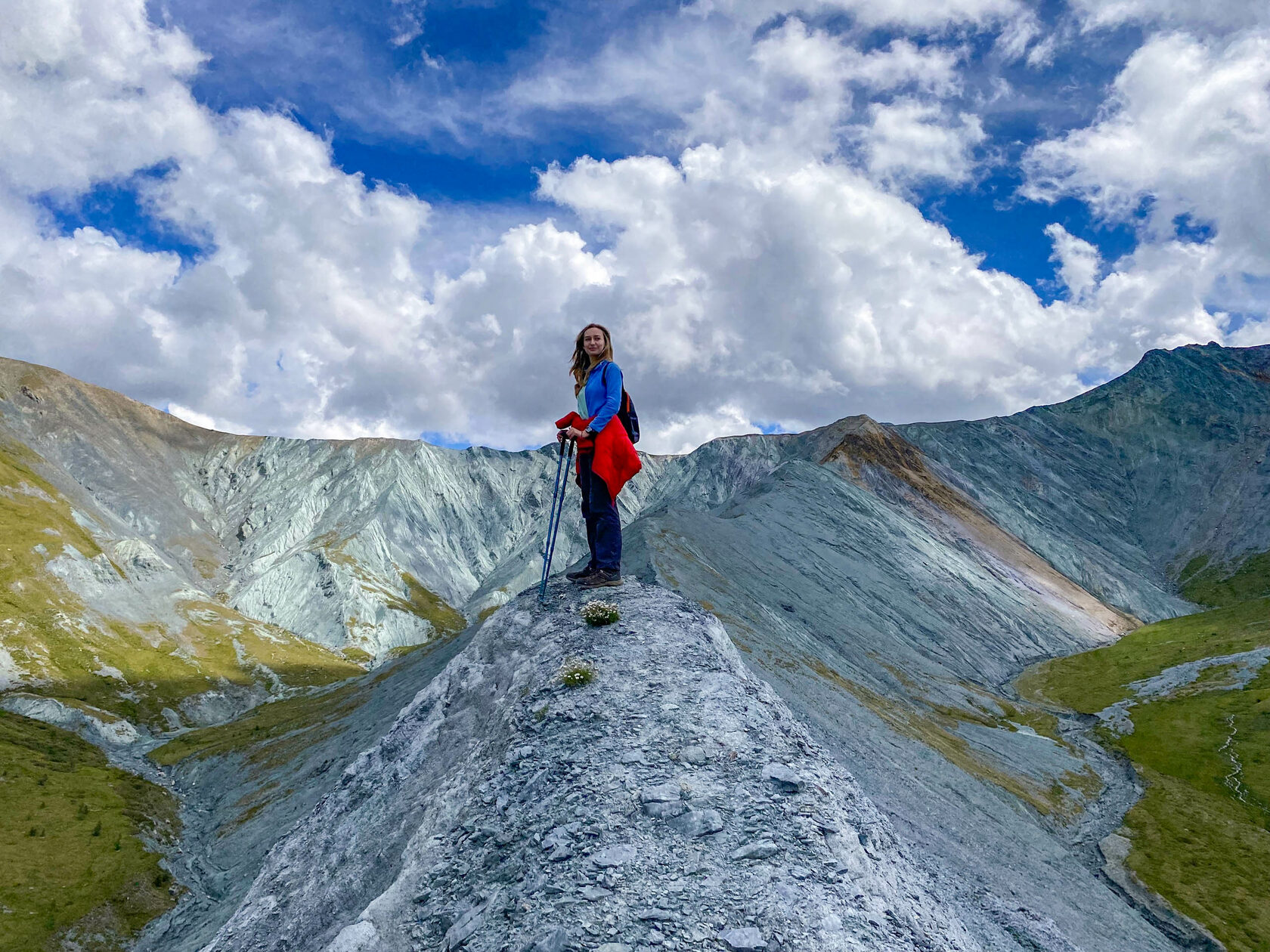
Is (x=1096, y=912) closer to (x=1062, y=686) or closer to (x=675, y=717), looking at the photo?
(x=675, y=717)

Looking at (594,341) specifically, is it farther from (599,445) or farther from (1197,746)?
(1197,746)

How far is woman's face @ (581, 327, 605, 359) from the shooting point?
13.5 metres

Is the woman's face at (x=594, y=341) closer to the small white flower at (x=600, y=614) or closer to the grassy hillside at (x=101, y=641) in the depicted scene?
the small white flower at (x=600, y=614)

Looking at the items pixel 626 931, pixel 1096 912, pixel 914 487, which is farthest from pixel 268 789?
pixel 914 487

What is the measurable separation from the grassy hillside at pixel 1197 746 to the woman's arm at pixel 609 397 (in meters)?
45.7

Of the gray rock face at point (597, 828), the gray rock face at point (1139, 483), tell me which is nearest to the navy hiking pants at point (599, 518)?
the gray rock face at point (597, 828)

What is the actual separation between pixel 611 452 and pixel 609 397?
1045mm

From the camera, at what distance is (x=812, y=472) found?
115 metres

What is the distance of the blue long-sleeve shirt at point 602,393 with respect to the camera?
13.0 metres

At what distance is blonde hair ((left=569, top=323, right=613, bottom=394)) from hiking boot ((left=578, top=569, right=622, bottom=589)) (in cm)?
376

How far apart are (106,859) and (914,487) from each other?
129657 mm

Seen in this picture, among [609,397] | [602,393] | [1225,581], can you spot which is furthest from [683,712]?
[1225,581]

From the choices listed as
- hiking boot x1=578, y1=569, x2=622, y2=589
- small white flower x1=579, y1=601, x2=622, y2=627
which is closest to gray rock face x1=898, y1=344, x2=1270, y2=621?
hiking boot x1=578, y1=569, x2=622, y2=589

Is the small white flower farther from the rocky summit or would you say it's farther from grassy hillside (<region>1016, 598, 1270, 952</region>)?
grassy hillside (<region>1016, 598, 1270, 952</region>)
